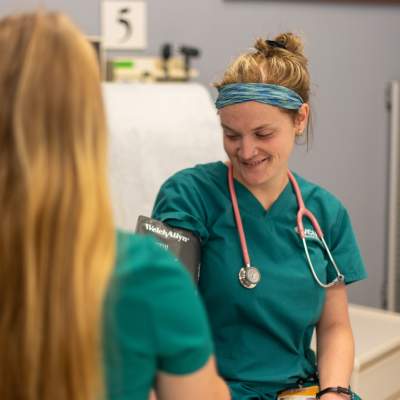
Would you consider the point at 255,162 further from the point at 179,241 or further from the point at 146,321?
the point at 146,321

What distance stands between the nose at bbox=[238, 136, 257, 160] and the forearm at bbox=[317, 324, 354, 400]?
432 mm

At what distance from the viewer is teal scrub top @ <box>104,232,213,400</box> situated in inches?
32.5

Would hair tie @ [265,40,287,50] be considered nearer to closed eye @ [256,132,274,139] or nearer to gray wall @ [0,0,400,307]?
closed eye @ [256,132,274,139]

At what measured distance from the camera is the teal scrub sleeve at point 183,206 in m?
1.45

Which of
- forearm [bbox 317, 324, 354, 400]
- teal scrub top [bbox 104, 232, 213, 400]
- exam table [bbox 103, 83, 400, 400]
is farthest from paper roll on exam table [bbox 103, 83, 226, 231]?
teal scrub top [bbox 104, 232, 213, 400]

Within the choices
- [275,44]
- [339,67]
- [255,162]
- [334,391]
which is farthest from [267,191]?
[339,67]

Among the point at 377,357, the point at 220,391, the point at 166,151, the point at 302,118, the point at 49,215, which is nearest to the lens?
the point at 49,215

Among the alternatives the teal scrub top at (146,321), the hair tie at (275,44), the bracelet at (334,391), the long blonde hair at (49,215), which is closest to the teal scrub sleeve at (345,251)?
the bracelet at (334,391)

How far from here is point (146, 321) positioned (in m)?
0.84

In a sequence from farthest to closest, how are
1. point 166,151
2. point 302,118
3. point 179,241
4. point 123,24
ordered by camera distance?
point 123,24, point 166,151, point 302,118, point 179,241

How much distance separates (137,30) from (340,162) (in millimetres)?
1129

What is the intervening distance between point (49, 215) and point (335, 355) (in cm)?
94

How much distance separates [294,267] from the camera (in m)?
1.49

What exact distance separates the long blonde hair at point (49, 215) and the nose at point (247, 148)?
2.16 ft
